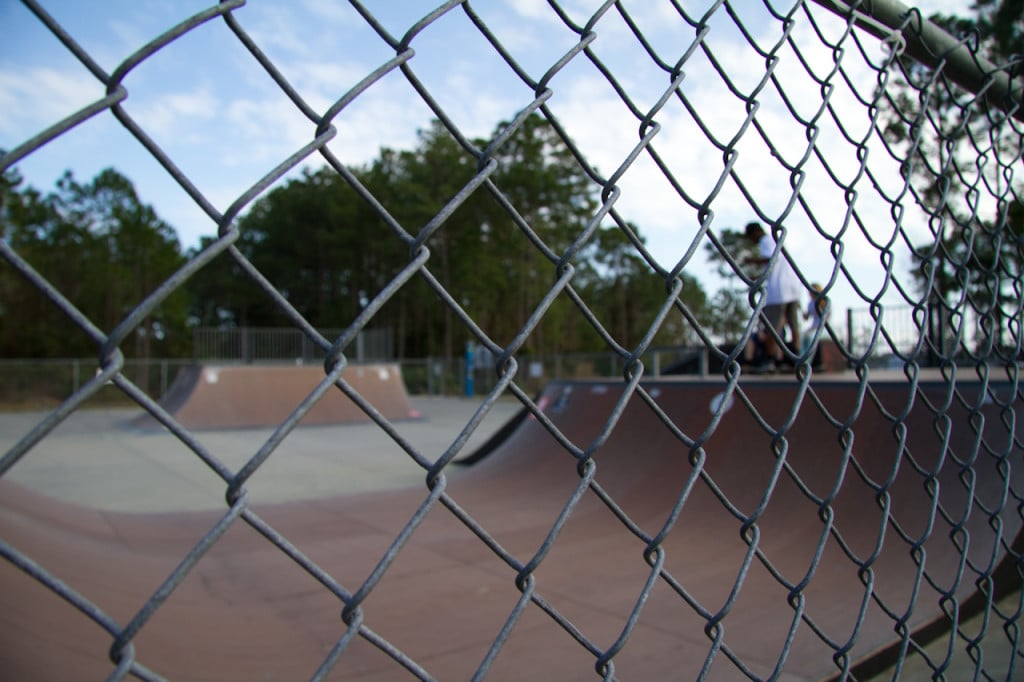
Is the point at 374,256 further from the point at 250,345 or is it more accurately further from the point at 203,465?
the point at 203,465

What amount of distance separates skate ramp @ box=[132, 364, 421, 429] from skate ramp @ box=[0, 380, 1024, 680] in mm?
8117

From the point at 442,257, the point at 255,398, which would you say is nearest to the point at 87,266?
the point at 442,257

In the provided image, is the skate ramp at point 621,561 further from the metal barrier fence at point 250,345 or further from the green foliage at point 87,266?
the green foliage at point 87,266

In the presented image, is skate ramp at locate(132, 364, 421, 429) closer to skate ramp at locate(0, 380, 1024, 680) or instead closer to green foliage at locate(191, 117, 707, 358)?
skate ramp at locate(0, 380, 1024, 680)

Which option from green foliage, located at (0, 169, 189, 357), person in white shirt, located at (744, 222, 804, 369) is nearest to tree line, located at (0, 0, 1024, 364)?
green foliage, located at (0, 169, 189, 357)

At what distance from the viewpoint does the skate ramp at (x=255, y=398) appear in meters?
12.7

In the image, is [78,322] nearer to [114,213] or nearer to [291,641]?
[291,641]

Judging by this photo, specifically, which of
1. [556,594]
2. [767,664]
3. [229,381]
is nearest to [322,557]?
[556,594]

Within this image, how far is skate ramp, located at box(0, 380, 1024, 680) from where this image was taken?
1708mm

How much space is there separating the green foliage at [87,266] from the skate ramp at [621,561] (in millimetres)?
24211

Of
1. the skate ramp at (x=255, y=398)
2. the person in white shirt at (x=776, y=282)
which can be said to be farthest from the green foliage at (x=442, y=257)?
the person in white shirt at (x=776, y=282)

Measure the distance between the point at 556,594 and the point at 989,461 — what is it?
2375 millimetres

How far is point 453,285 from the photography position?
96.5ft

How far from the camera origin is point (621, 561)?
11.6ft
